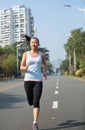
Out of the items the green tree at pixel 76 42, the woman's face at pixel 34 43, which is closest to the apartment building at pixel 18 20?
the green tree at pixel 76 42

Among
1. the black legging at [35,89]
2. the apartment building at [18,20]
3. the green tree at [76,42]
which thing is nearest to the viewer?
the black legging at [35,89]

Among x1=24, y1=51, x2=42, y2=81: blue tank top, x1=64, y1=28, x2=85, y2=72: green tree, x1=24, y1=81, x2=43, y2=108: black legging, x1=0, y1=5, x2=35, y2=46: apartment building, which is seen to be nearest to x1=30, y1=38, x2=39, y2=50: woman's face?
x1=24, y1=51, x2=42, y2=81: blue tank top

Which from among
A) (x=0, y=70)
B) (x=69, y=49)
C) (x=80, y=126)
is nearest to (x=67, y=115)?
(x=80, y=126)

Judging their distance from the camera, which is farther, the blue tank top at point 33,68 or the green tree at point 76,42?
the green tree at point 76,42

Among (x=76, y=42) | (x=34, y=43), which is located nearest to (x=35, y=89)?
(x=34, y=43)

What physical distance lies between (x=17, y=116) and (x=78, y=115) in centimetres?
159

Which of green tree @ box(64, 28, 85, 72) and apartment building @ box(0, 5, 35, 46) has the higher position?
apartment building @ box(0, 5, 35, 46)

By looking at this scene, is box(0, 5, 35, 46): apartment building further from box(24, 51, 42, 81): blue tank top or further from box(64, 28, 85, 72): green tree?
box(24, 51, 42, 81): blue tank top

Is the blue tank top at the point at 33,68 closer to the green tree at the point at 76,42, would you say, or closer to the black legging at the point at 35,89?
the black legging at the point at 35,89

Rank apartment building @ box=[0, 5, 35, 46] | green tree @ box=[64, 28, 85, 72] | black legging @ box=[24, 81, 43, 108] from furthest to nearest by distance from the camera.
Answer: green tree @ box=[64, 28, 85, 72], apartment building @ box=[0, 5, 35, 46], black legging @ box=[24, 81, 43, 108]

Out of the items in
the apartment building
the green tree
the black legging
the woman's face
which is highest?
the woman's face

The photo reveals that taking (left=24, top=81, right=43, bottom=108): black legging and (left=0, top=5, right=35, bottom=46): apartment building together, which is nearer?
A: (left=24, top=81, right=43, bottom=108): black legging

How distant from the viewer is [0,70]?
94312 millimetres

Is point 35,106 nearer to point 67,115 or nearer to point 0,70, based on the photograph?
point 67,115
